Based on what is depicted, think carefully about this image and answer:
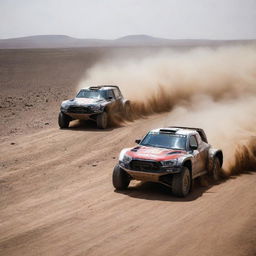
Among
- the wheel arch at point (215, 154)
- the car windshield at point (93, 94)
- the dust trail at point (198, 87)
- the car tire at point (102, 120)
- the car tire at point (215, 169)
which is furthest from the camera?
the car windshield at point (93, 94)

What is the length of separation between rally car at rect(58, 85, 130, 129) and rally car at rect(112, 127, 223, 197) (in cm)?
775

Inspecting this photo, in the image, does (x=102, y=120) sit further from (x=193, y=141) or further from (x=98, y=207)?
(x=98, y=207)

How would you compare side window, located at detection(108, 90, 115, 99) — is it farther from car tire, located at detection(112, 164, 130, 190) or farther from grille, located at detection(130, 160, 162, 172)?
grille, located at detection(130, 160, 162, 172)

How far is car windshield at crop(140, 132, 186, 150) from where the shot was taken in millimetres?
12594

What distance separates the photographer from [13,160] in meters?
15.6

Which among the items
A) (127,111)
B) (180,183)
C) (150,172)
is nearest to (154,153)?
(150,172)

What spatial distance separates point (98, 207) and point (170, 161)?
6.74 ft

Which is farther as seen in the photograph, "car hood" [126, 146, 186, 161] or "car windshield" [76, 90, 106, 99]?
"car windshield" [76, 90, 106, 99]

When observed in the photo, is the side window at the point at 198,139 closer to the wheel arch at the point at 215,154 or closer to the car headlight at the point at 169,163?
the wheel arch at the point at 215,154

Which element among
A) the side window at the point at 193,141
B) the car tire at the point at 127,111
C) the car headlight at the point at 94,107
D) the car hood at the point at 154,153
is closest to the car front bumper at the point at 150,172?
the car hood at the point at 154,153

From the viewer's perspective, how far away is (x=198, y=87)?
3294 centimetres

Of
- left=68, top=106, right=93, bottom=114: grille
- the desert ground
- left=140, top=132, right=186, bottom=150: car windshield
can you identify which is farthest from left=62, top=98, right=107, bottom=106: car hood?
left=140, top=132, right=186, bottom=150: car windshield

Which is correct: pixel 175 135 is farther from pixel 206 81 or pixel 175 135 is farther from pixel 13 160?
pixel 206 81

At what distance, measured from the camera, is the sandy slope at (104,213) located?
8.52m
